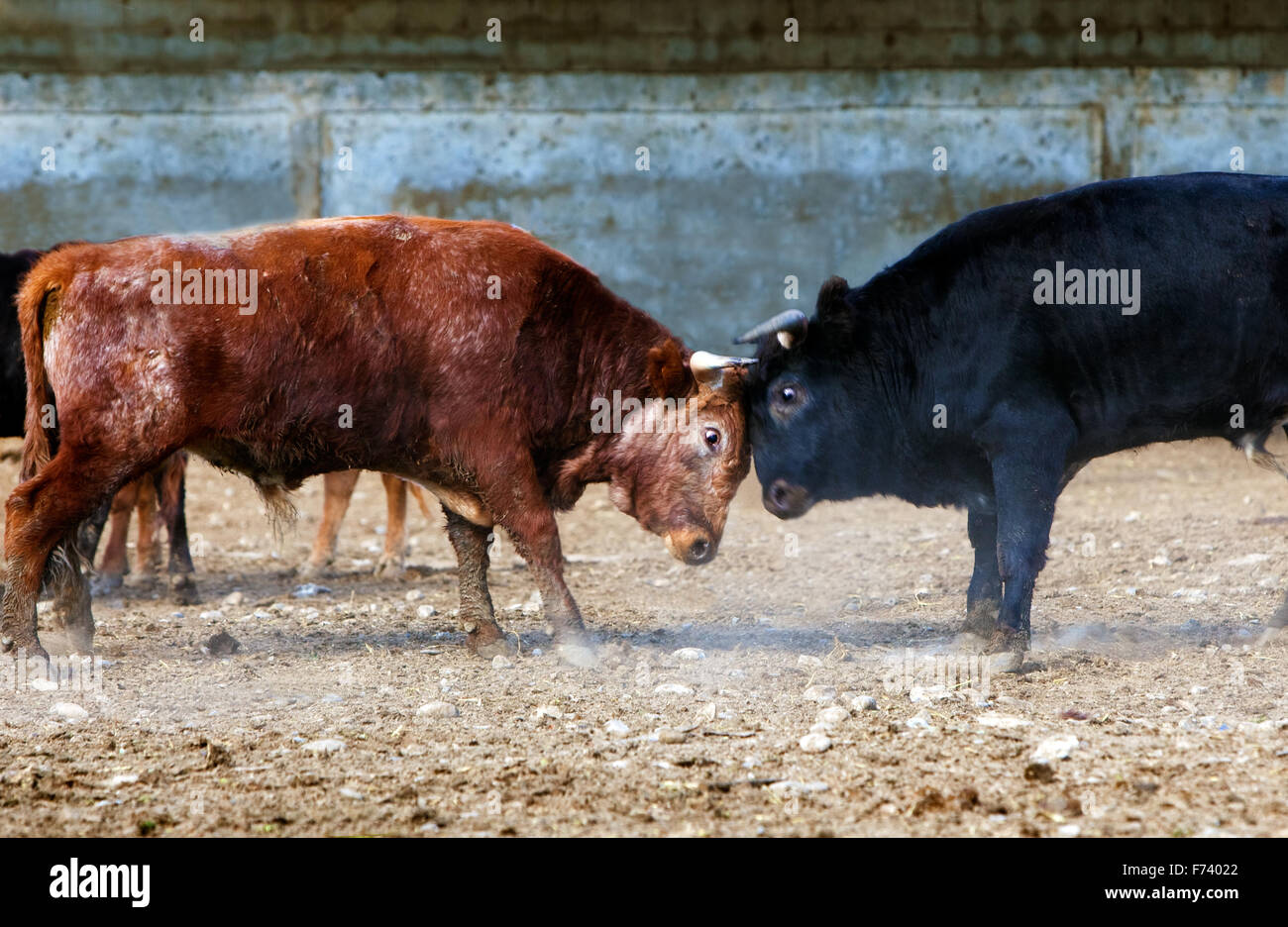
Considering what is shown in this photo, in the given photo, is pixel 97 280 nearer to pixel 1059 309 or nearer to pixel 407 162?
pixel 1059 309

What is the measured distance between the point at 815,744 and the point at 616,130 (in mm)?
8534

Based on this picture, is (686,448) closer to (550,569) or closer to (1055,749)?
(550,569)

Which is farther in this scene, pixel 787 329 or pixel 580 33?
pixel 580 33

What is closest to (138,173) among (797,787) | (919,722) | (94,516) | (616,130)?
(616,130)

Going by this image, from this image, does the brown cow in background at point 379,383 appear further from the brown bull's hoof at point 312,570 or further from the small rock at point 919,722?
the brown bull's hoof at point 312,570

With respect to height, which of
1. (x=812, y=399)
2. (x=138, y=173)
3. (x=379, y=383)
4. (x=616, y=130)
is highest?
(x=616, y=130)

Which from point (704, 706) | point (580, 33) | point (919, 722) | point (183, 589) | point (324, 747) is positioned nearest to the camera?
point (324, 747)

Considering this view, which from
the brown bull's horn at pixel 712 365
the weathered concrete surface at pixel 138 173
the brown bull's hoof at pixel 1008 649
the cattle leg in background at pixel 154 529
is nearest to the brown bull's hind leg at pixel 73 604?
the cattle leg in background at pixel 154 529

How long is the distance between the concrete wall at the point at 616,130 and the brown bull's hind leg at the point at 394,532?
4.04 meters

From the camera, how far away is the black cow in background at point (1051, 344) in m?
5.89

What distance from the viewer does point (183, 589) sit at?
324 inches

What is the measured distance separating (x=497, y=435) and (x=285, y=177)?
6875 mm

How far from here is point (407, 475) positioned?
260 inches

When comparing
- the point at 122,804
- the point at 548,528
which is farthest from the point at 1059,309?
the point at 122,804
